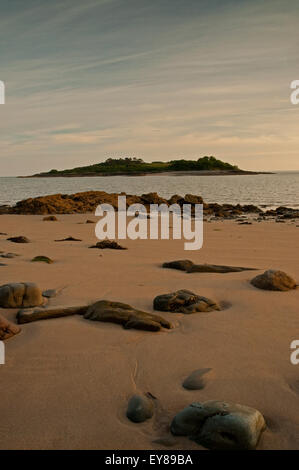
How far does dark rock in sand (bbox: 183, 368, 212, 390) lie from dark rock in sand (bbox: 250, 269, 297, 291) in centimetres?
238

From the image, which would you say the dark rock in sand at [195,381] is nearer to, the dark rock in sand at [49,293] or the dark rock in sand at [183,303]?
the dark rock in sand at [183,303]

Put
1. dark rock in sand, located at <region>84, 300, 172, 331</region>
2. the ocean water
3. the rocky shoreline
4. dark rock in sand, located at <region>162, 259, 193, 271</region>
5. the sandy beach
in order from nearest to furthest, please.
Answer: the sandy beach
dark rock in sand, located at <region>84, 300, 172, 331</region>
dark rock in sand, located at <region>162, 259, 193, 271</region>
the rocky shoreline
the ocean water

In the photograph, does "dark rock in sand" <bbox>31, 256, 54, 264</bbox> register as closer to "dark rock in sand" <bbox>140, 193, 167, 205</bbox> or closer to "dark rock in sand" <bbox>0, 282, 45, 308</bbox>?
"dark rock in sand" <bbox>0, 282, 45, 308</bbox>

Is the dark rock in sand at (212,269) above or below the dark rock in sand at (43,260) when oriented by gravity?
below

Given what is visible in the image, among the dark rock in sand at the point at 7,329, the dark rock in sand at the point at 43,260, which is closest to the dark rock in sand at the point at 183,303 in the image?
the dark rock in sand at the point at 7,329

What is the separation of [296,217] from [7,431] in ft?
57.7

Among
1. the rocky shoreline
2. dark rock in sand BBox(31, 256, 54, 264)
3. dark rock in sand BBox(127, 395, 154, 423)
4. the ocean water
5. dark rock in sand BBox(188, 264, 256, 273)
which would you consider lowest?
dark rock in sand BBox(127, 395, 154, 423)

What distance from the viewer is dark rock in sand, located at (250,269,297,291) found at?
521 cm

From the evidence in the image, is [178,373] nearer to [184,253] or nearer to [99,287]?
[99,287]

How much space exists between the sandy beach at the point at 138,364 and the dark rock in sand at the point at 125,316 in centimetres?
8

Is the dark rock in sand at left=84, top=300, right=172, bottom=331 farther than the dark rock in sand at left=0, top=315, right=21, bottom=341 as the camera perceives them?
Yes

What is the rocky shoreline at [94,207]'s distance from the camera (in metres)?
19.8

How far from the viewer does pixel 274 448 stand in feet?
7.57

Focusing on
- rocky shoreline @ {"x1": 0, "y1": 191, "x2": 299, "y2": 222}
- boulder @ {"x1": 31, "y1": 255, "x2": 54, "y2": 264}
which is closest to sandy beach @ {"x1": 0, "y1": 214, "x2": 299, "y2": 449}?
boulder @ {"x1": 31, "y1": 255, "x2": 54, "y2": 264}
